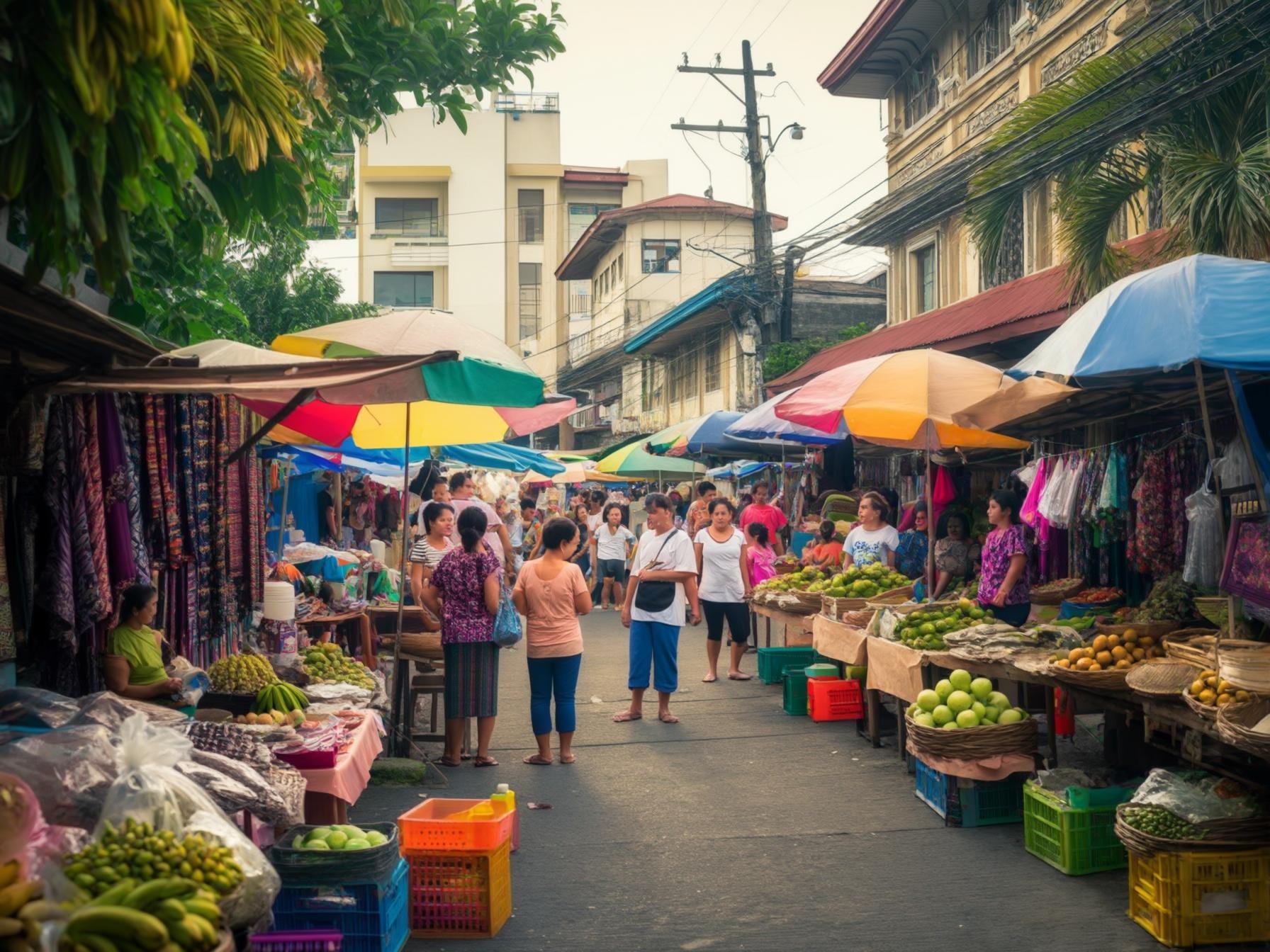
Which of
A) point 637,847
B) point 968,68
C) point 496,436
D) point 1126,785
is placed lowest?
point 637,847

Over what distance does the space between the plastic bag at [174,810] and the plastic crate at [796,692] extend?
7921 millimetres

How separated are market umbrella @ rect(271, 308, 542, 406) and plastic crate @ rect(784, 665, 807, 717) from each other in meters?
4.82

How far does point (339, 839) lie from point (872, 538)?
28.5 ft

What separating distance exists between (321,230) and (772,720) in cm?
858

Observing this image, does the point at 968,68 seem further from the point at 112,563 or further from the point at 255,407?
the point at 112,563

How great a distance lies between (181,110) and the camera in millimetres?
3076

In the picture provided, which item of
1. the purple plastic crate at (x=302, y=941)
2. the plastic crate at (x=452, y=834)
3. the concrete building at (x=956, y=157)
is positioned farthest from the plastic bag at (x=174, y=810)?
the concrete building at (x=956, y=157)

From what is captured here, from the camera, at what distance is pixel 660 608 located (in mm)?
11250

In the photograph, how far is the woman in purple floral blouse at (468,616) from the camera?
9078 millimetres

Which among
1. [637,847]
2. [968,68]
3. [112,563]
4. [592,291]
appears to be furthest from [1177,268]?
[592,291]

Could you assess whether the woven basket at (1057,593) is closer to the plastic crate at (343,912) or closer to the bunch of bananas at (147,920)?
the plastic crate at (343,912)

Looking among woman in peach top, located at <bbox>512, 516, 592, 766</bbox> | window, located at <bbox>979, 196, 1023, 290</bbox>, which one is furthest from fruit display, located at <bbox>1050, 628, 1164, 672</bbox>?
window, located at <bbox>979, 196, 1023, 290</bbox>

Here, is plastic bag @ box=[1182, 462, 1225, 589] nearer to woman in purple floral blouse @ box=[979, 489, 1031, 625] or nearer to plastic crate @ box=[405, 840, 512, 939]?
woman in purple floral blouse @ box=[979, 489, 1031, 625]

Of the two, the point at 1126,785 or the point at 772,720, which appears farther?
the point at 772,720
